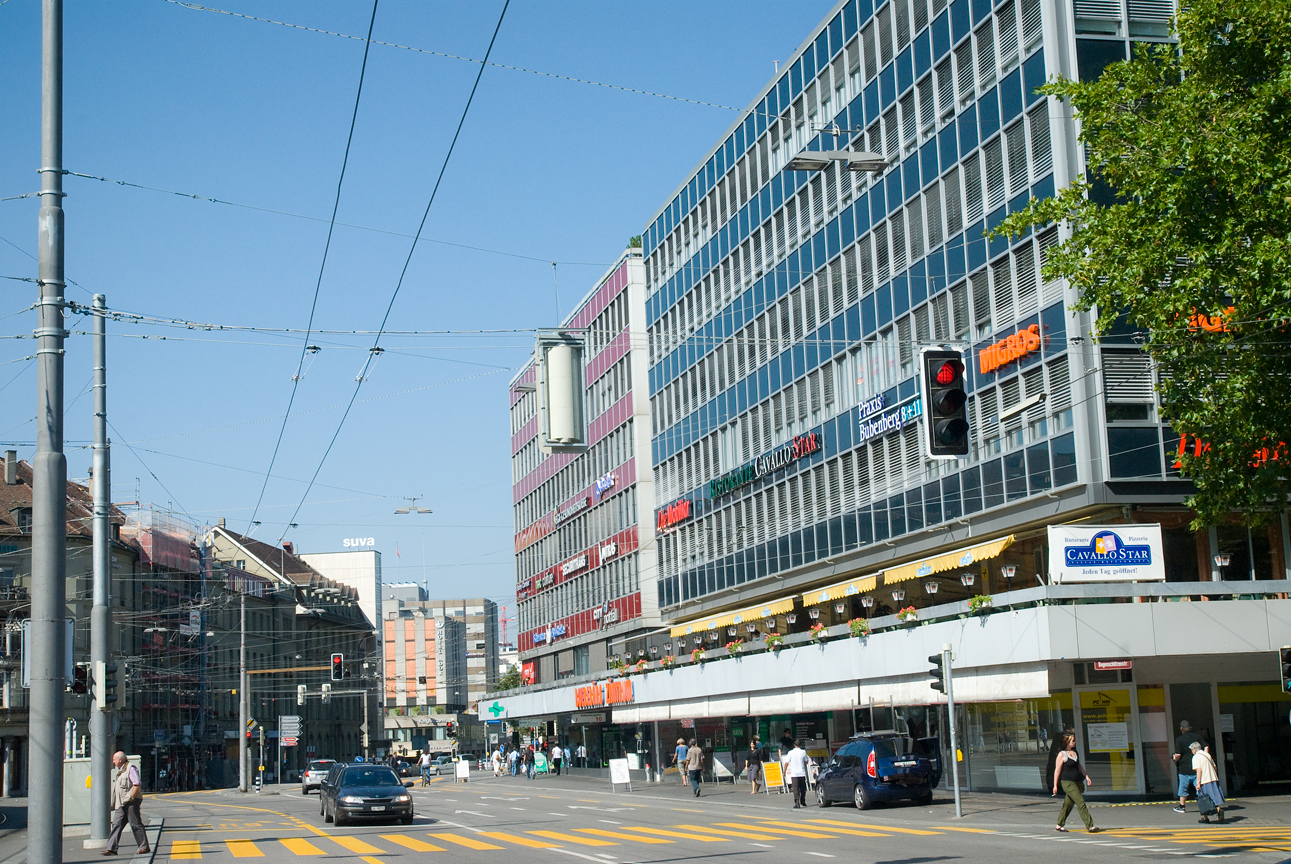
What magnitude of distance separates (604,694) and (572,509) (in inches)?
602

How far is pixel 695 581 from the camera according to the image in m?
55.6

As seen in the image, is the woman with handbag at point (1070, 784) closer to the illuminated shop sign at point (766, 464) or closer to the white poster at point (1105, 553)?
the white poster at point (1105, 553)

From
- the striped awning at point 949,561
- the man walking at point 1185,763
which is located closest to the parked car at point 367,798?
the striped awning at point 949,561

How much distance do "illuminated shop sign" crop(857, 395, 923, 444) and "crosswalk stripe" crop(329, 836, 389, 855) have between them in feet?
59.9

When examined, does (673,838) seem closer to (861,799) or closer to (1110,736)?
(861,799)

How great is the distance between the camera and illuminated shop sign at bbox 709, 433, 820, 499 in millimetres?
44688

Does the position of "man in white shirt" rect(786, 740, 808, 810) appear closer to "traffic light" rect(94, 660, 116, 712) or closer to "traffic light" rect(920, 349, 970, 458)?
"traffic light" rect(94, 660, 116, 712)

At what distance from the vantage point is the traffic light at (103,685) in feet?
80.0

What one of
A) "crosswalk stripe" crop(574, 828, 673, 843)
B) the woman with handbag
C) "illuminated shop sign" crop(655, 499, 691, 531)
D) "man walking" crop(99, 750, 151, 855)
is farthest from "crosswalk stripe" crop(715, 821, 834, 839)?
"illuminated shop sign" crop(655, 499, 691, 531)

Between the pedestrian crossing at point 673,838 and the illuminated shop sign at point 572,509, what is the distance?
145 feet

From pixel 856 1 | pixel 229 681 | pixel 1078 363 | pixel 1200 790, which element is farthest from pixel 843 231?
pixel 229 681

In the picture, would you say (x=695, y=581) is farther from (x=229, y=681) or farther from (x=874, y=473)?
(x=229, y=681)

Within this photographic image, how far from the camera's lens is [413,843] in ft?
82.3

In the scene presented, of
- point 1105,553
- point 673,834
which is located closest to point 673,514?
point 1105,553
